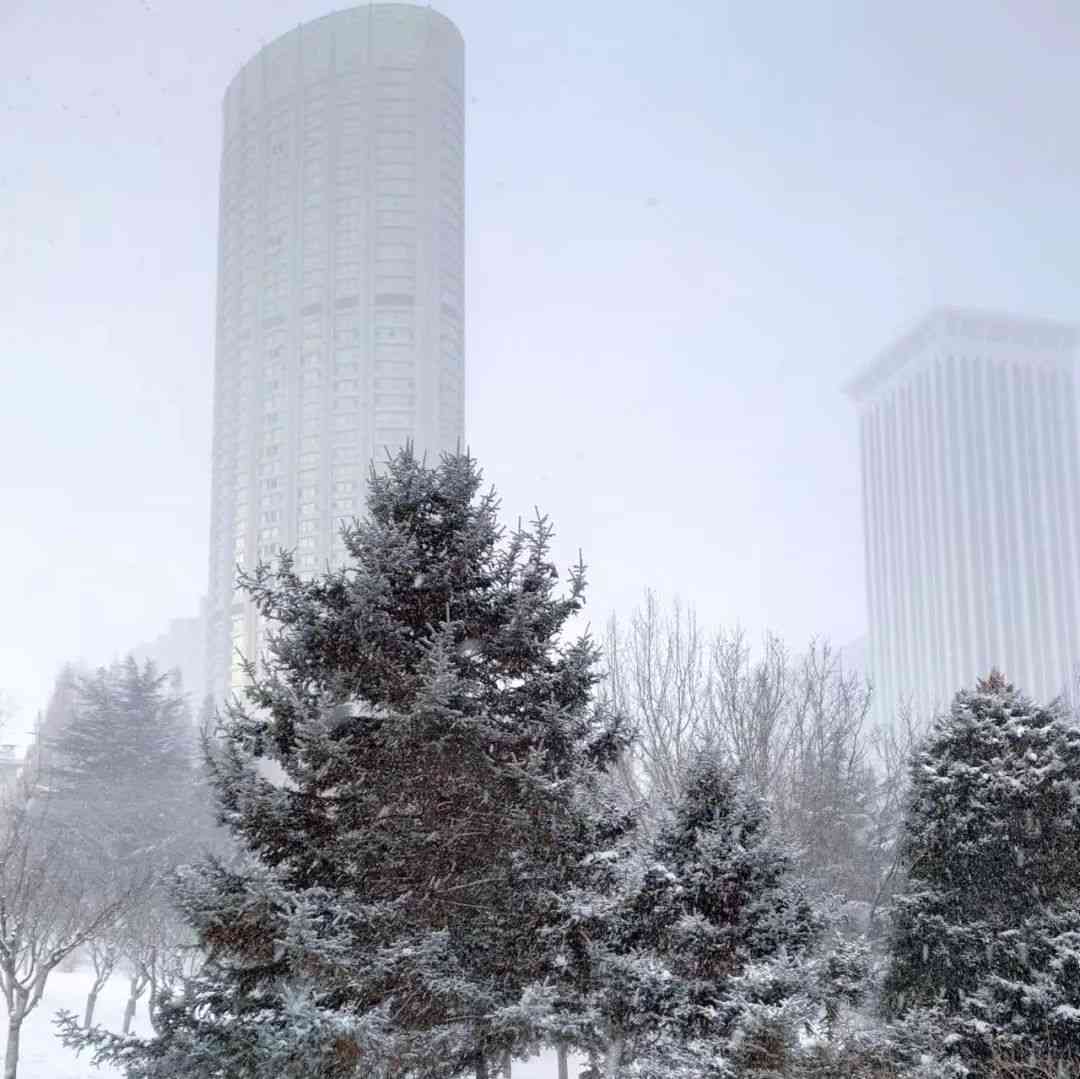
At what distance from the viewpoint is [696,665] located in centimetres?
3397

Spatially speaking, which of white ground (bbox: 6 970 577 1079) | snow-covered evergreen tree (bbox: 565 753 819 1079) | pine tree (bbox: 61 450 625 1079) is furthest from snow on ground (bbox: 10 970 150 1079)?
snow-covered evergreen tree (bbox: 565 753 819 1079)

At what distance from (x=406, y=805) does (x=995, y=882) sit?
309 inches

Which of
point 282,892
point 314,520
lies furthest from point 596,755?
point 314,520

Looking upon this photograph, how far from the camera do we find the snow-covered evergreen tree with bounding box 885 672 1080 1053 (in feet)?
50.5

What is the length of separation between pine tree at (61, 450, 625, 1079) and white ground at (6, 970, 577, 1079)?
5.14 meters

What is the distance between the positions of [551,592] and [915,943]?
6.84m

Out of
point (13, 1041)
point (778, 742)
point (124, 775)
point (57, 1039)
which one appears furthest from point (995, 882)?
point (124, 775)

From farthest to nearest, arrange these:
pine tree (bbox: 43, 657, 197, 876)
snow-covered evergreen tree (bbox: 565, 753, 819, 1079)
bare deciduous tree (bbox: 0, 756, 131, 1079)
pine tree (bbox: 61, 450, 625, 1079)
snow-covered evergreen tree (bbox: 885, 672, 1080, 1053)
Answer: pine tree (bbox: 43, 657, 197, 876) < bare deciduous tree (bbox: 0, 756, 131, 1079) < snow-covered evergreen tree (bbox: 885, 672, 1080, 1053) < snow-covered evergreen tree (bbox: 565, 753, 819, 1079) < pine tree (bbox: 61, 450, 625, 1079)

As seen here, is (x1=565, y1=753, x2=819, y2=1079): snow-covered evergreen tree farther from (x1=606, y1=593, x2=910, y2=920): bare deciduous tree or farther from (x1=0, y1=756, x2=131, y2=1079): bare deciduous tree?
(x1=606, y1=593, x2=910, y2=920): bare deciduous tree

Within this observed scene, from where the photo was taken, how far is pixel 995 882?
1619 centimetres

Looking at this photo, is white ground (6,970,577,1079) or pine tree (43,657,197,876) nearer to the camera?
white ground (6,970,577,1079)

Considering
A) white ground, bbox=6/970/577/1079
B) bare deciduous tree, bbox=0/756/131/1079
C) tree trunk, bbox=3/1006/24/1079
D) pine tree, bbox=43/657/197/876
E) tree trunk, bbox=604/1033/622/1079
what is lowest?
white ground, bbox=6/970/577/1079

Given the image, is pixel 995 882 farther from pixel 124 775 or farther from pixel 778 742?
pixel 124 775

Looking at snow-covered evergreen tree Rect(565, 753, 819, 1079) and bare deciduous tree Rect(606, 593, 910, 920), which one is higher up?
bare deciduous tree Rect(606, 593, 910, 920)
